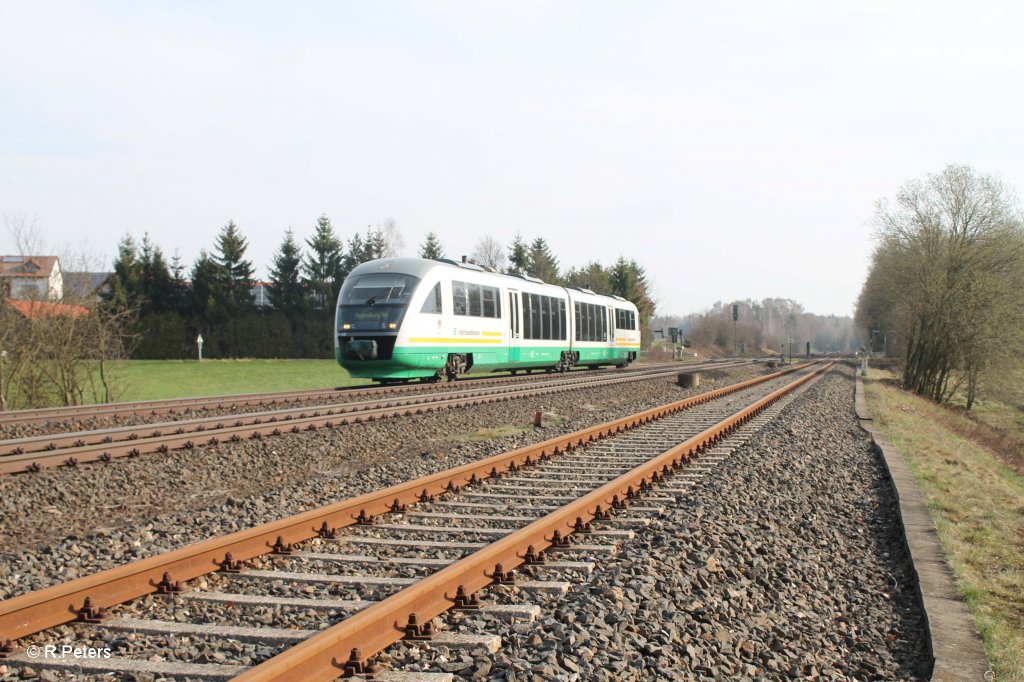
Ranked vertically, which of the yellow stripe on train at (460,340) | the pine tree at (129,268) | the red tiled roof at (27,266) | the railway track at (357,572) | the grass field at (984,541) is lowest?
the grass field at (984,541)

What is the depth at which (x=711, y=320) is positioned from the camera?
103625mm

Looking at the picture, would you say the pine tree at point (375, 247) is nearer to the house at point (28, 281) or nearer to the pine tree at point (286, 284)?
the pine tree at point (286, 284)

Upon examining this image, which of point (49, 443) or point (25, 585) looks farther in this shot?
point (49, 443)

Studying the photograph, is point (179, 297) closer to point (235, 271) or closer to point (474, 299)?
point (235, 271)

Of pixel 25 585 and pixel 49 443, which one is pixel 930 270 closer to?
pixel 49 443

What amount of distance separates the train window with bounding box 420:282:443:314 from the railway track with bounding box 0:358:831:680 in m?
11.3

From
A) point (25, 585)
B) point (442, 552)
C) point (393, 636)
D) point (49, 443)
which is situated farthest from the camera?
point (49, 443)

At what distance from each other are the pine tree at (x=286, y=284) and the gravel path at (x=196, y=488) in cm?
5249

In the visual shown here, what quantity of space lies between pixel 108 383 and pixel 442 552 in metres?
18.7

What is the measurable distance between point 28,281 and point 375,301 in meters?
8.16

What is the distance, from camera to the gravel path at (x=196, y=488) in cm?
564

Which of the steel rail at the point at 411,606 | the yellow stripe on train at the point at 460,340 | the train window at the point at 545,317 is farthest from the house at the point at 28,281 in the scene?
the steel rail at the point at 411,606

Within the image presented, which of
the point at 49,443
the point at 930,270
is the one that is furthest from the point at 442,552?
the point at 930,270

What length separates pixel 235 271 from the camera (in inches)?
2414
